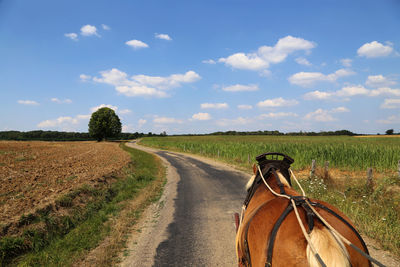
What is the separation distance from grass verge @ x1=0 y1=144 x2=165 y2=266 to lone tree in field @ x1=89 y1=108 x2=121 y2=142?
61.2 meters

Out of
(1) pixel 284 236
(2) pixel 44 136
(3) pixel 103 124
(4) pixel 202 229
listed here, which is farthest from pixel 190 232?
(2) pixel 44 136

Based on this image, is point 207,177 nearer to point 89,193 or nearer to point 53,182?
point 89,193

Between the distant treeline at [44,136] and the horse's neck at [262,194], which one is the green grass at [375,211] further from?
the distant treeline at [44,136]

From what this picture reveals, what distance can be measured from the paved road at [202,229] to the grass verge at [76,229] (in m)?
1.16

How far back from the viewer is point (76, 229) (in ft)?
17.9

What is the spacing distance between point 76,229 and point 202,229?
3424mm

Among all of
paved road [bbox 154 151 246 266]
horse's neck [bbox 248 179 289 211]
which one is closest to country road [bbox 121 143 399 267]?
paved road [bbox 154 151 246 266]

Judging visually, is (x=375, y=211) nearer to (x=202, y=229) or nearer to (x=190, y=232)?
(x=202, y=229)

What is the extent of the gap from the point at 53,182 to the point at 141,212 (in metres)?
4.74

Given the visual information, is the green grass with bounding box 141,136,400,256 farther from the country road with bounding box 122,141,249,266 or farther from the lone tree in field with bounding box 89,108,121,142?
the lone tree in field with bounding box 89,108,121,142

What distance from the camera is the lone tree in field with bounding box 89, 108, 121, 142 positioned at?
6322cm

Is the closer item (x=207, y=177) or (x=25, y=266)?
(x=25, y=266)

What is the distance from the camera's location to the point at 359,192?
25.0 ft

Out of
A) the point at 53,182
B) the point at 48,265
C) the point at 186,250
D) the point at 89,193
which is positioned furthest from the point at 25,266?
the point at 53,182
